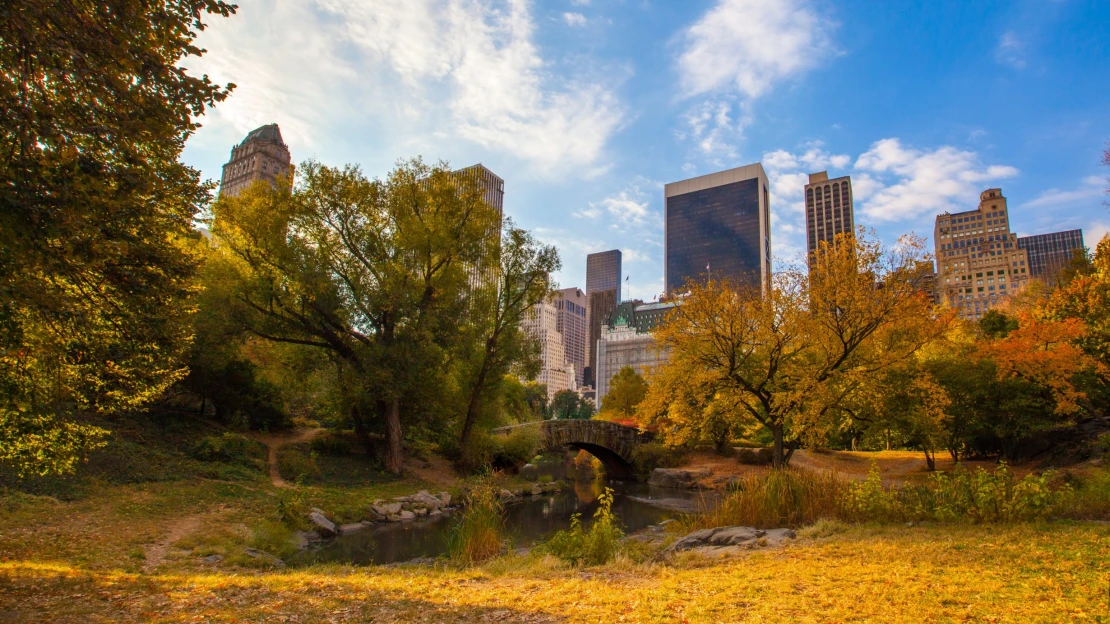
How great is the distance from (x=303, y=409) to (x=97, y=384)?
95.5 ft

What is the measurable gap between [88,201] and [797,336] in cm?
1872

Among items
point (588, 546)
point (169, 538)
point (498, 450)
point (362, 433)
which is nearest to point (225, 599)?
point (588, 546)

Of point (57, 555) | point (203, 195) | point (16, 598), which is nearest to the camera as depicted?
point (16, 598)

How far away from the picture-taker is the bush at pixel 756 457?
104 ft

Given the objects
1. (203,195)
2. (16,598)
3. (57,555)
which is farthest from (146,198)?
(57,555)

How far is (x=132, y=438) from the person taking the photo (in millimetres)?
18656

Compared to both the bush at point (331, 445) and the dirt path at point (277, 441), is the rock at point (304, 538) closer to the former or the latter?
the dirt path at point (277, 441)

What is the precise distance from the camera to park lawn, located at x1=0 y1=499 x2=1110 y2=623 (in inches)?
210

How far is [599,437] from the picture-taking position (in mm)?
33906

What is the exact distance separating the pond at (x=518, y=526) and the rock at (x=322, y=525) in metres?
0.31

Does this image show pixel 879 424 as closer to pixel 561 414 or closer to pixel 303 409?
pixel 303 409

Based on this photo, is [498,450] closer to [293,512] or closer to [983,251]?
[293,512]

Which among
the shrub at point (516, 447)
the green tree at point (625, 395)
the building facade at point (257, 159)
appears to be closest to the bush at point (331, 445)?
the shrub at point (516, 447)

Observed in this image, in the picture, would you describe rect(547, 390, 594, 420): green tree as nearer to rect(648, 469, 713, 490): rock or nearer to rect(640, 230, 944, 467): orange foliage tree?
rect(648, 469, 713, 490): rock
